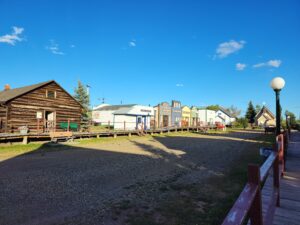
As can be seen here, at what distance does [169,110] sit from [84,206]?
125 ft

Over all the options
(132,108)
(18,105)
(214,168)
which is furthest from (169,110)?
(214,168)

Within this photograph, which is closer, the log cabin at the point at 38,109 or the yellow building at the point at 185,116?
the log cabin at the point at 38,109

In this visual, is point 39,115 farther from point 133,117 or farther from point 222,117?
point 222,117

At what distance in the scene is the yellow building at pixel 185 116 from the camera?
4800 cm

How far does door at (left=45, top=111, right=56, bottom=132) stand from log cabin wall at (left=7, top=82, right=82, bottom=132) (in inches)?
7.9

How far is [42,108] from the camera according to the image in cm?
2244

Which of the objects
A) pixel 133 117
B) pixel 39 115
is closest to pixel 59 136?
pixel 39 115

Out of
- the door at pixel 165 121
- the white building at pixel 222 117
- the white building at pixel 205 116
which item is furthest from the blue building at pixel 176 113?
the white building at pixel 222 117

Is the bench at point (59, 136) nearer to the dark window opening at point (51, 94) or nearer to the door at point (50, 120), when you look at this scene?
the door at point (50, 120)

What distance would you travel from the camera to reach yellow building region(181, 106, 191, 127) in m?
48.0

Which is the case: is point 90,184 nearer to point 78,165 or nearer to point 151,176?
point 151,176

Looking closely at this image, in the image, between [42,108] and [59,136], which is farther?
[42,108]

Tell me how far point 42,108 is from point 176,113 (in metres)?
28.0

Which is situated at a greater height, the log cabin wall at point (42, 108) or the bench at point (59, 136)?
the log cabin wall at point (42, 108)
